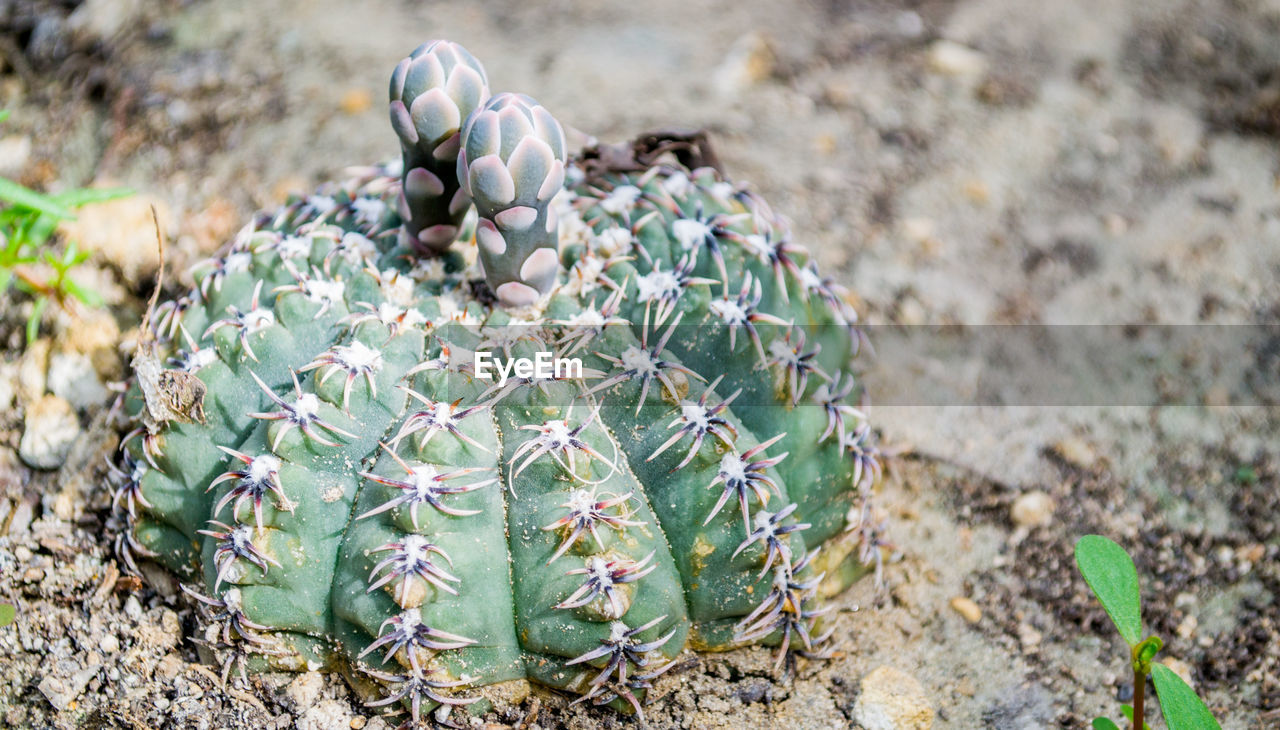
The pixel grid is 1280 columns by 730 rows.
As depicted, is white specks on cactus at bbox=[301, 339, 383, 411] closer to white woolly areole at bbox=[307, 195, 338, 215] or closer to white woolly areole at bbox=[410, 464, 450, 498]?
white woolly areole at bbox=[410, 464, 450, 498]

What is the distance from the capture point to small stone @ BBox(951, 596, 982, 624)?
291 centimetres

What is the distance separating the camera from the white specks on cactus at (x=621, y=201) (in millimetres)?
2691

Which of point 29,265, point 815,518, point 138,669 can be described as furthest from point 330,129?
point 815,518

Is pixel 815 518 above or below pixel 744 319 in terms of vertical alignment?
below

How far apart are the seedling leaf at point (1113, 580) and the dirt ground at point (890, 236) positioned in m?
0.63

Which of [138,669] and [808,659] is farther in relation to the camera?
[808,659]

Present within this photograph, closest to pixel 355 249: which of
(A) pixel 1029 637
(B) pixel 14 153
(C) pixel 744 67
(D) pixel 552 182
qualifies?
(D) pixel 552 182

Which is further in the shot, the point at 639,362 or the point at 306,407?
the point at 639,362

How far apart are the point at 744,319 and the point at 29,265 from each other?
8.65 ft

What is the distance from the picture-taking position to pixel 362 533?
215 cm

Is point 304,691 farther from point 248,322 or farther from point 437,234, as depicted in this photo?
point 437,234

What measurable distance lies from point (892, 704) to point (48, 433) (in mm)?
2641

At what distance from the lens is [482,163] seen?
2105 mm

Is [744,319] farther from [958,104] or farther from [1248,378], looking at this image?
[958,104]
